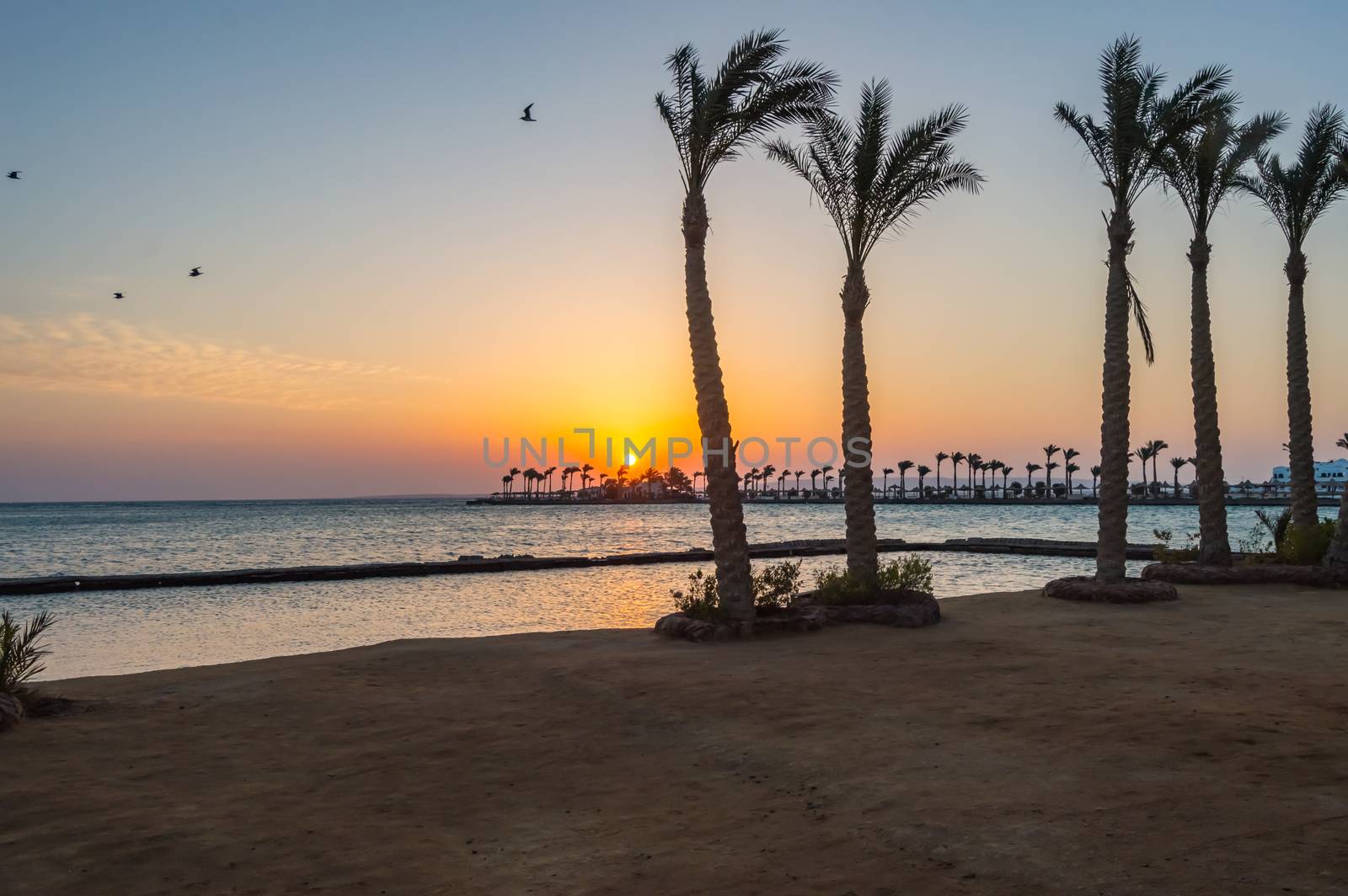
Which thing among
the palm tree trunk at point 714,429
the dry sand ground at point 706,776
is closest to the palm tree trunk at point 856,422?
the palm tree trunk at point 714,429

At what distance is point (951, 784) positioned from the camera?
6.52 m

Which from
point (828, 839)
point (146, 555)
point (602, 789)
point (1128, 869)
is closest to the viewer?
point (1128, 869)

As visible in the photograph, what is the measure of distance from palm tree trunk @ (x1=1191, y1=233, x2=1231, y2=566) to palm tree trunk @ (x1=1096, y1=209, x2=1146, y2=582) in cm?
379

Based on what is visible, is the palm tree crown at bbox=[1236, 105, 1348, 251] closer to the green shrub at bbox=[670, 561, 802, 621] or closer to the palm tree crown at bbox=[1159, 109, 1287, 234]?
the palm tree crown at bbox=[1159, 109, 1287, 234]

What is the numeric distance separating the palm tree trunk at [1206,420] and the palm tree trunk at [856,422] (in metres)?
9.86

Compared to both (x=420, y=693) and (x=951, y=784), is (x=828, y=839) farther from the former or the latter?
(x=420, y=693)

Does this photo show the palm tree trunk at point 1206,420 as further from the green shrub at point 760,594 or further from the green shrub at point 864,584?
the green shrub at point 760,594

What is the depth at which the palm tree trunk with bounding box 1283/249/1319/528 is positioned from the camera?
2203 cm

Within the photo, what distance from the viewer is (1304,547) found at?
20.5 meters

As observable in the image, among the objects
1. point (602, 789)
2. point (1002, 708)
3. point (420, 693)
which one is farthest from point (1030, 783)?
point (420, 693)

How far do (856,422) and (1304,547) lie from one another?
41.4 ft

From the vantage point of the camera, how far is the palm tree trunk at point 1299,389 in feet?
72.3

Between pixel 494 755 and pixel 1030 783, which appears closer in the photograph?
pixel 1030 783

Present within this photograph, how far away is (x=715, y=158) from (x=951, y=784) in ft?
36.9
